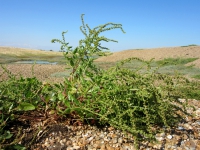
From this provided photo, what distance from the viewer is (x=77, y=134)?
2.50 metres

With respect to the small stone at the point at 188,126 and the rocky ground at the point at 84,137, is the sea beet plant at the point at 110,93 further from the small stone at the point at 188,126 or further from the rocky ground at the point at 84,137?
the small stone at the point at 188,126

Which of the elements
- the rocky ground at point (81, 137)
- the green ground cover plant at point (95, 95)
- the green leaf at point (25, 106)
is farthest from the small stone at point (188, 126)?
the green leaf at point (25, 106)

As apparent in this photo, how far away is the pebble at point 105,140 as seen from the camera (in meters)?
2.35

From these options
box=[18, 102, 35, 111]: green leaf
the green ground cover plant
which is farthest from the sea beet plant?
box=[18, 102, 35, 111]: green leaf

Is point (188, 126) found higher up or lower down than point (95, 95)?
lower down

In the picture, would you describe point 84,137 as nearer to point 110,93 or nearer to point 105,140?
point 105,140

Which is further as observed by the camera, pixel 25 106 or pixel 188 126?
pixel 188 126

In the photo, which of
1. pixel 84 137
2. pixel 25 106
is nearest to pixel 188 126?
pixel 84 137

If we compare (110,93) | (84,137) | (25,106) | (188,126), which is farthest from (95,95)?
(188,126)

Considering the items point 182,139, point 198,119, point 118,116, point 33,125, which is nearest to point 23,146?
point 33,125

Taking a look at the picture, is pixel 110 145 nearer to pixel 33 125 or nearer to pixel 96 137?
pixel 96 137

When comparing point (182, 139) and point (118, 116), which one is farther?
point (182, 139)

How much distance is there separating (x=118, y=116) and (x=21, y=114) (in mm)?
1129

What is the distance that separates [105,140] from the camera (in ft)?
8.07
